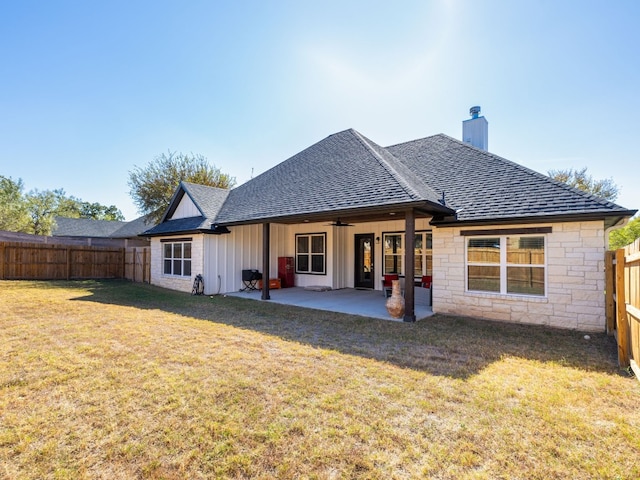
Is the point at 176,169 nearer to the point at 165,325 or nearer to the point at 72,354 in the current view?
the point at 165,325

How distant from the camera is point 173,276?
13.4 metres

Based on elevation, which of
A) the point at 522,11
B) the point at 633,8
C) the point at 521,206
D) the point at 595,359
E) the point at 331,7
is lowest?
the point at 595,359

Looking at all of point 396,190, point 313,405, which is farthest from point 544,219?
point 313,405

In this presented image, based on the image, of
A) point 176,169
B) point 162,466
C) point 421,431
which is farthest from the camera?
point 176,169

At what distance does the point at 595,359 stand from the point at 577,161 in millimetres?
24408

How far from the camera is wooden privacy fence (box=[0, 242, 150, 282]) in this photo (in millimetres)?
15188

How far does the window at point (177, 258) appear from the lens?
504 inches

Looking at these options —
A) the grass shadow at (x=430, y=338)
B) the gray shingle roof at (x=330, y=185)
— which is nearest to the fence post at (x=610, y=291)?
the grass shadow at (x=430, y=338)

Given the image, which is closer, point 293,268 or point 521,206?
point 521,206

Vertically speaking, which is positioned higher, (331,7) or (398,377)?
(331,7)

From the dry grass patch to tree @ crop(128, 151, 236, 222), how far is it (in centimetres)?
1656

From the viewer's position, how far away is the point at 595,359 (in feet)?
15.5

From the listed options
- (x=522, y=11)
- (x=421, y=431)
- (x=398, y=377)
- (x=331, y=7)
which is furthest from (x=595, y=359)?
(x=331, y=7)

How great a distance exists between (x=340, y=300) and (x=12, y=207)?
44.7 meters
